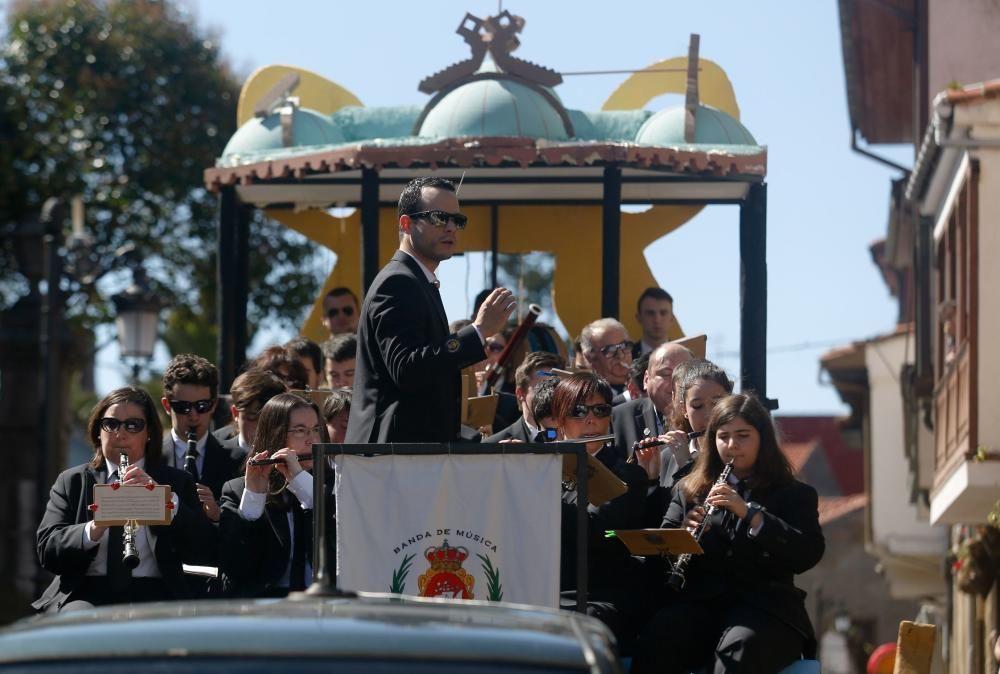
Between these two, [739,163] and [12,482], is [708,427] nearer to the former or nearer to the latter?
[739,163]

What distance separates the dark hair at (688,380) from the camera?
346 inches

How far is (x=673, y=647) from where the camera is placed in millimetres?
7695

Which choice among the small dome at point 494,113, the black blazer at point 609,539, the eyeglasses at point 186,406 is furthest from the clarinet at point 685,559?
the small dome at point 494,113

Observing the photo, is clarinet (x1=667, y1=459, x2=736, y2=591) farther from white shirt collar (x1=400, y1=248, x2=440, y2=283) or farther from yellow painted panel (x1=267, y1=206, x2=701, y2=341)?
yellow painted panel (x1=267, y1=206, x2=701, y2=341)

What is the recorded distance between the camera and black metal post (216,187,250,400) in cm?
1397

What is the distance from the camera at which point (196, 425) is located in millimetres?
9727

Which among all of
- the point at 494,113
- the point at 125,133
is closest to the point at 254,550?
the point at 494,113

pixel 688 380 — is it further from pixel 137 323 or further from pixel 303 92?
pixel 137 323

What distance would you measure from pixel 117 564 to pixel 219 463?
138cm

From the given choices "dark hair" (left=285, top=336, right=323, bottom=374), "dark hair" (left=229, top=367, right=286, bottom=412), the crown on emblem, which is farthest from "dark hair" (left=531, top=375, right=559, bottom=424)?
"dark hair" (left=285, top=336, right=323, bottom=374)

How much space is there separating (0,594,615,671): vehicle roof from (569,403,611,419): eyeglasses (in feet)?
12.7

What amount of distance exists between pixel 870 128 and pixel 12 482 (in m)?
13.2

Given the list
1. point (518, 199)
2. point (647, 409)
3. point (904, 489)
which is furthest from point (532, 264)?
point (904, 489)

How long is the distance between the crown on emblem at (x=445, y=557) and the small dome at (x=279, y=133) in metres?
7.32
